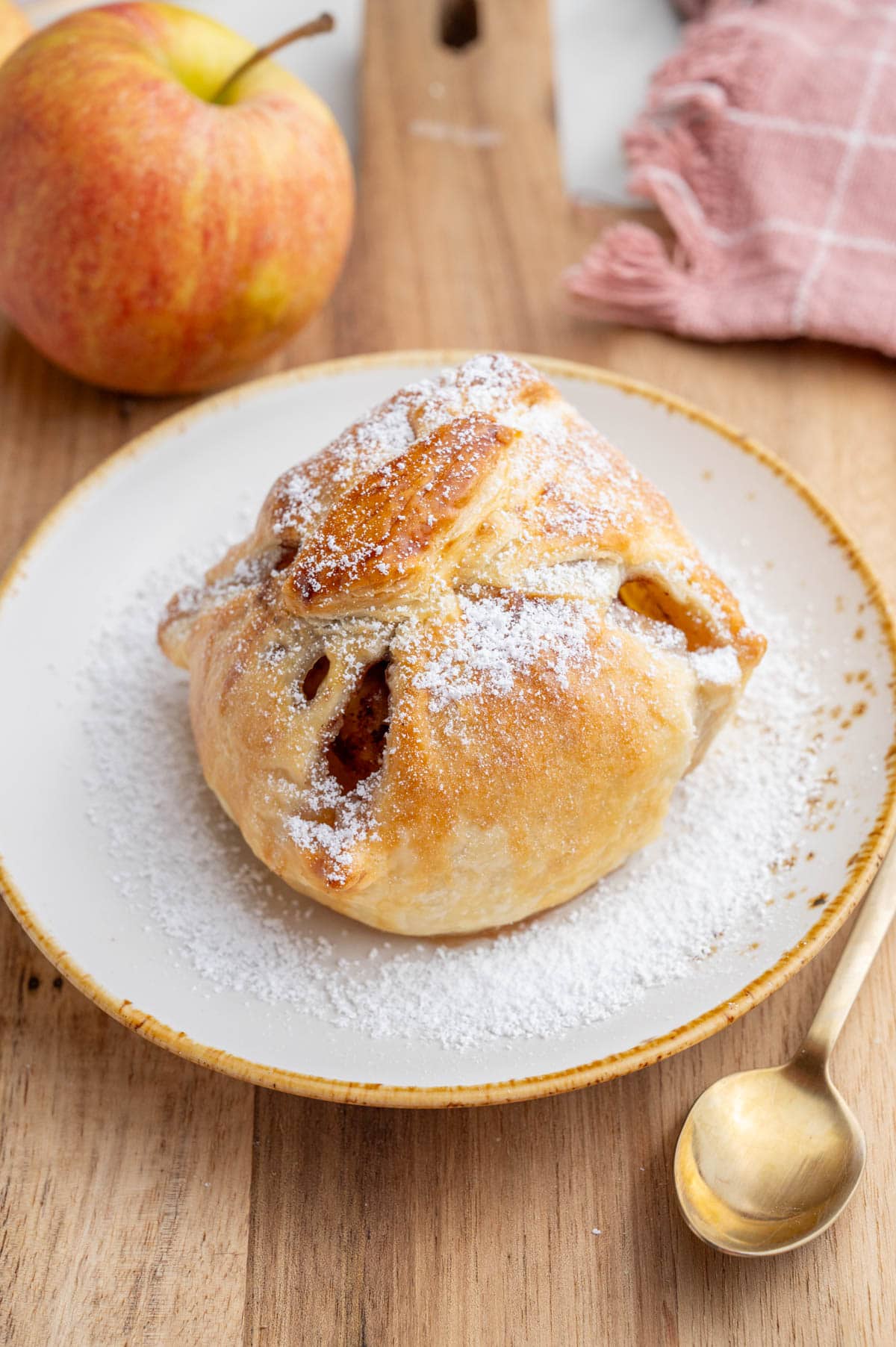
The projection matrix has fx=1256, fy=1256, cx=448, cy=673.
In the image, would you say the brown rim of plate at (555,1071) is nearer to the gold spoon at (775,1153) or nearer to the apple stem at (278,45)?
the gold spoon at (775,1153)

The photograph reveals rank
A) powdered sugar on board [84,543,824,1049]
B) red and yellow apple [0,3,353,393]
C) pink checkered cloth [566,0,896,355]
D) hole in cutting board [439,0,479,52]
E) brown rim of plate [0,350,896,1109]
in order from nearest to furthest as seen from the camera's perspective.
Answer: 1. brown rim of plate [0,350,896,1109]
2. powdered sugar on board [84,543,824,1049]
3. red and yellow apple [0,3,353,393]
4. pink checkered cloth [566,0,896,355]
5. hole in cutting board [439,0,479,52]

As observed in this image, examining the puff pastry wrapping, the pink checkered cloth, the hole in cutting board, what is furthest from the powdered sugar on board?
the hole in cutting board

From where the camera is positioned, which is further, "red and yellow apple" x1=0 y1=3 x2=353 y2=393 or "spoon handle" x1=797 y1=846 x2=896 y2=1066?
"red and yellow apple" x1=0 y1=3 x2=353 y2=393

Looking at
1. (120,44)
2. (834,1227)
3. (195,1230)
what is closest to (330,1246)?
(195,1230)

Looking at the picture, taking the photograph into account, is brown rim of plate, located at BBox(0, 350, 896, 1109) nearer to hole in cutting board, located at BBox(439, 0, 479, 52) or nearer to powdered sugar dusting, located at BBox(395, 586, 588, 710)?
powdered sugar dusting, located at BBox(395, 586, 588, 710)

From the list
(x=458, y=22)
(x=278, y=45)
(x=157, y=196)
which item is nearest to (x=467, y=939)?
(x=157, y=196)
